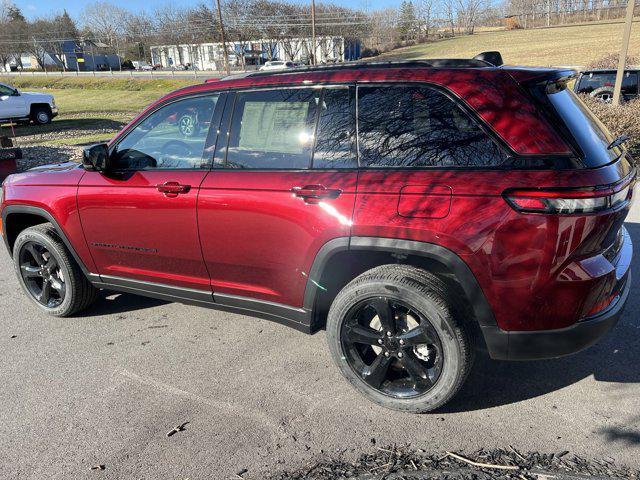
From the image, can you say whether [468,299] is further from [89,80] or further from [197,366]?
[89,80]

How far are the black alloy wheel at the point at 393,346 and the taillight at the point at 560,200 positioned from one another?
761 mm

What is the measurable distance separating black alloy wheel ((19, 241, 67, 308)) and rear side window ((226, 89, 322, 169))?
2012 mm

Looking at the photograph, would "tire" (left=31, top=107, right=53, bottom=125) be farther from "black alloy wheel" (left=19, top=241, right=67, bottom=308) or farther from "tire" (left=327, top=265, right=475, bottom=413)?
"tire" (left=327, top=265, right=475, bottom=413)

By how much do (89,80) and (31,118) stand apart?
116ft

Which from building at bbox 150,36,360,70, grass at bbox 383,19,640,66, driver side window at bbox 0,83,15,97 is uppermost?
building at bbox 150,36,360,70

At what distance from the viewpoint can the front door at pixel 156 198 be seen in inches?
132

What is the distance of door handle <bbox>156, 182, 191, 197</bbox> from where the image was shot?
10.8 ft

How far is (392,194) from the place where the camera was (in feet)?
8.73

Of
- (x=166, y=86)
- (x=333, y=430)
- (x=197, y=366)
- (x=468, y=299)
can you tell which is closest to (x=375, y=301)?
(x=468, y=299)

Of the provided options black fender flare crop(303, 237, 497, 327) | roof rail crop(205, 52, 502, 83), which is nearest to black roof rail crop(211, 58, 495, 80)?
roof rail crop(205, 52, 502, 83)

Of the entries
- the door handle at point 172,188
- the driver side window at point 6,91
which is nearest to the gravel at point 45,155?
the driver side window at point 6,91

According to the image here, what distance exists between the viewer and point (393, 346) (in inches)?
112

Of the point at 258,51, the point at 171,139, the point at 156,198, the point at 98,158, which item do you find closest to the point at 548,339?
the point at 156,198

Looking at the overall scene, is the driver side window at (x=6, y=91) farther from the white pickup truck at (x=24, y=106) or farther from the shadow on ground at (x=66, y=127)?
the shadow on ground at (x=66, y=127)
